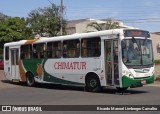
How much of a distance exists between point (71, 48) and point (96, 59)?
84.4 inches

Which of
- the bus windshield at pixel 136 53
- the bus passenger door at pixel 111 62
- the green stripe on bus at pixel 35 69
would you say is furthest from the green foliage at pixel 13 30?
the bus windshield at pixel 136 53

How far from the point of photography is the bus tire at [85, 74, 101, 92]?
753 inches

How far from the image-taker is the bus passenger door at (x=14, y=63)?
2599cm

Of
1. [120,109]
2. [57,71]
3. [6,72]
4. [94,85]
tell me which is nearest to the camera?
[120,109]

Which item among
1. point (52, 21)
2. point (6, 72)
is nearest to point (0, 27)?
point (52, 21)

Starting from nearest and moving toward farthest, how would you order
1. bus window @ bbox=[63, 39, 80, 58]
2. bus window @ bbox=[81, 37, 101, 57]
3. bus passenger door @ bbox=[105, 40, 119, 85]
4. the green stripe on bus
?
bus passenger door @ bbox=[105, 40, 119, 85], bus window @ bbox=[81, 37, 101, 57], bus window @ bbox=[63, 39, 80, 58], the green stripe on bus

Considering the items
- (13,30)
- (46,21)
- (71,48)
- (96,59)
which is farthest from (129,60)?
(13,30)

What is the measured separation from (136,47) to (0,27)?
44193 mm

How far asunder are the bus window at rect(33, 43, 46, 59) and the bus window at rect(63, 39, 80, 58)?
2090mm

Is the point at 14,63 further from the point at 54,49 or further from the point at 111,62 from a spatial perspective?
the point at 111,62

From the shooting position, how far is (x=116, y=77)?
1812cm

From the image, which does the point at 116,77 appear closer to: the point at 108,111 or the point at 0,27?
the point at 108,111

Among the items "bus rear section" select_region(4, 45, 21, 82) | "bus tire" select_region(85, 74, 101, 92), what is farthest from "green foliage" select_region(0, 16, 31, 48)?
"bus tire" select_region(85, 74, 101, 92)

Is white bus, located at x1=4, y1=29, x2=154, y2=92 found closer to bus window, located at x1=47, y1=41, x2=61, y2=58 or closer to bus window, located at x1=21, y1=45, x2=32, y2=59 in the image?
bus window, located at x1=47, y1=41, x2=61, y2=58
